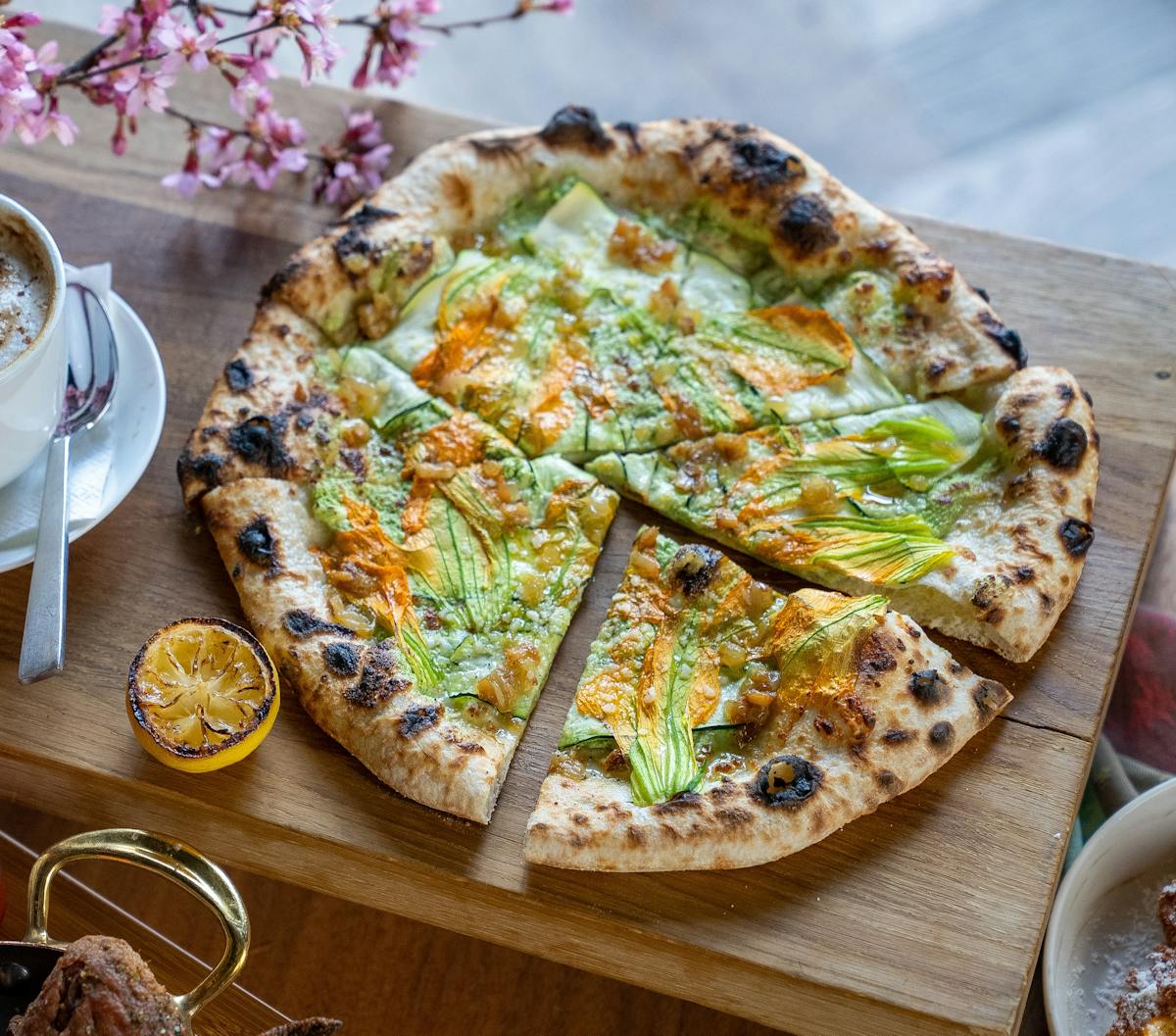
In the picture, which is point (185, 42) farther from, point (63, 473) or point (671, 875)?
point (671, 875)

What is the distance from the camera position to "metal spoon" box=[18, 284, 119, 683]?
346 centimetres

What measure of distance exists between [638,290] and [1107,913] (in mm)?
2376

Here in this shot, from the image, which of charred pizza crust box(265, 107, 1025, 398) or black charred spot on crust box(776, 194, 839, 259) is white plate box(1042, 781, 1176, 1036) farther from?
black charred spot on crust box(776, 194, 839, 259)

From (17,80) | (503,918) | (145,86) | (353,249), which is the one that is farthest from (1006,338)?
(17,80)

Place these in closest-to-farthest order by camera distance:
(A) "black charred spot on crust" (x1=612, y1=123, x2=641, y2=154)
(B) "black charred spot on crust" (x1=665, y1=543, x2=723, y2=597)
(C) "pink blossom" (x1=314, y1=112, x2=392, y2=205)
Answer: (B) "black charred spot on crust" (x1=665, y1=543, x2=723, y2=597)
(A) "black charred spot on crust" (x1=612, y1=123, x2=641, y2=154)
(C) "pink blossom" (x1=314, y1=112, x2=392, y2=205)

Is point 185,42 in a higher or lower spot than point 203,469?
higher

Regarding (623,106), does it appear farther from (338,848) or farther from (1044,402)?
(338,848)

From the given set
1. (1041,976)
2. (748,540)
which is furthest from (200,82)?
(1041,976)

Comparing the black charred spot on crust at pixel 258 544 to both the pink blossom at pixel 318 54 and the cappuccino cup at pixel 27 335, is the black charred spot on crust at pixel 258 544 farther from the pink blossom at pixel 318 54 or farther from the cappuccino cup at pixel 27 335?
the pink blossom at pixel 318 54

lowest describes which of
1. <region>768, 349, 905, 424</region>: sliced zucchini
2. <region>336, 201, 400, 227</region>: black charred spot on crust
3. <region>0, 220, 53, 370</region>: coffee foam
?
<region>0, 220, 53, 370</region>: coffee foam

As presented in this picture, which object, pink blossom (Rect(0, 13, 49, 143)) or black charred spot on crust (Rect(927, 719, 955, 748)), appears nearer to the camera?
black charred spot on crust (Rect(927, 719, 955, 748))

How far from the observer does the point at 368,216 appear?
4.39 m

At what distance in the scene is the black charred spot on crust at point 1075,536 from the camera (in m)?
3.77

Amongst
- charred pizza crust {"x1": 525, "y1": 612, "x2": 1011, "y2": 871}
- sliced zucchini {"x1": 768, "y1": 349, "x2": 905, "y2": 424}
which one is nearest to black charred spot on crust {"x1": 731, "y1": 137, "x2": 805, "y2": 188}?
sliced zucchini {"x1": 768, "y1": 349, "x2": 905, "y2": 424}
